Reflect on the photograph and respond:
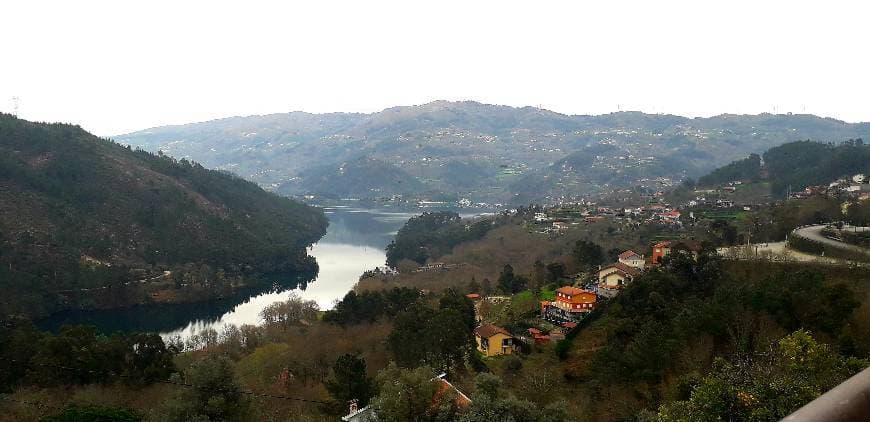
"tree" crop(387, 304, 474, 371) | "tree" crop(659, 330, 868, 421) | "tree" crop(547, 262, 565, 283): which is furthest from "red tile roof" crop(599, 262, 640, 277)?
"tree" crop(659, 330, 868, 421)

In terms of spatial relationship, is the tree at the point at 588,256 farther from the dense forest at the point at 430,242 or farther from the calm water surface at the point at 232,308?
the dense forest at the point at 430,242

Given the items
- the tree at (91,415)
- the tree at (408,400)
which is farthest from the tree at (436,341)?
the tree at (91,415)

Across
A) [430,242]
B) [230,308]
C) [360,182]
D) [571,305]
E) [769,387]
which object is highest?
[769,387]

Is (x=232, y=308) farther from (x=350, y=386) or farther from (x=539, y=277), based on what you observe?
(x=350, y=386)

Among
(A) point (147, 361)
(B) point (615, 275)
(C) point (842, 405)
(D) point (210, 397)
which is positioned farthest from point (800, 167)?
(C) point (842, 405)

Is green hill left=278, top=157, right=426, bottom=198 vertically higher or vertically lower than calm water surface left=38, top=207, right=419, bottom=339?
higher

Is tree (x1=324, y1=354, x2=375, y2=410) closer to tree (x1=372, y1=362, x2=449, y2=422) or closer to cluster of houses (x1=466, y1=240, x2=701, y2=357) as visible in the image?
tree (x1=372, y1=362, x2=449, y2=422)
